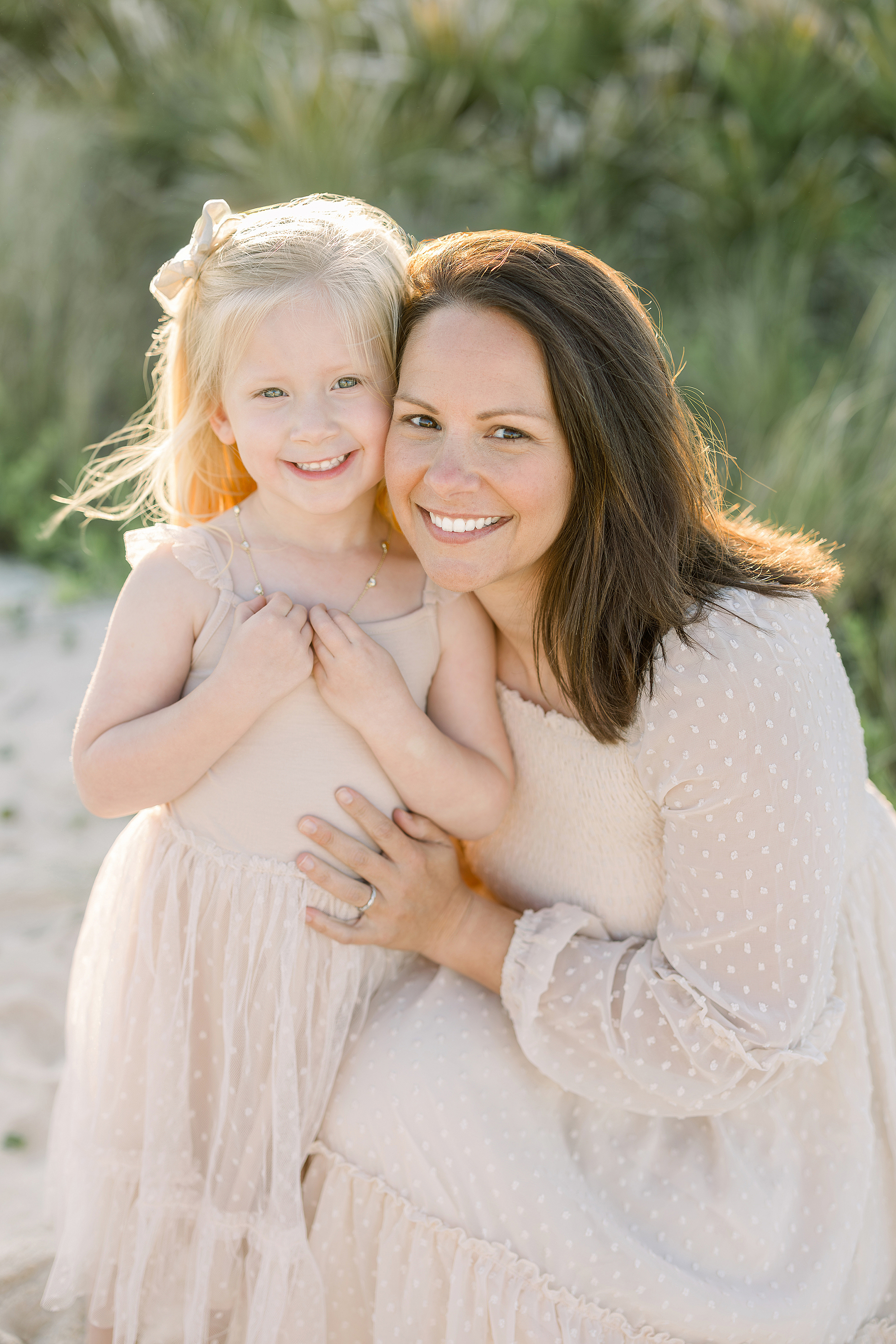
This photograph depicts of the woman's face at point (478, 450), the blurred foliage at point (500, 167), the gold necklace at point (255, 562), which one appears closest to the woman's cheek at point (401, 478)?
the woman's face at point (478, 450)

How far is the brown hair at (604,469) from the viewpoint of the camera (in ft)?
5.97

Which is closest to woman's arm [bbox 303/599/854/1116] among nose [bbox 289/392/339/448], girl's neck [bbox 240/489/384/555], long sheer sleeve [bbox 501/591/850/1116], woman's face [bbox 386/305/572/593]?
long sheer sleeve [bbox 501/591/850/1116]

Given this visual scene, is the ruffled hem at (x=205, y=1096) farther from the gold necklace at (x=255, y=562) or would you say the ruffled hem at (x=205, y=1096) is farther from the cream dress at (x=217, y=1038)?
the gold necklace at (x=255, y=562)

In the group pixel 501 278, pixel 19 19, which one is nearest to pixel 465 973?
pixel 501 278

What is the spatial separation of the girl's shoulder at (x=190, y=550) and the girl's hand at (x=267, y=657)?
11 cm

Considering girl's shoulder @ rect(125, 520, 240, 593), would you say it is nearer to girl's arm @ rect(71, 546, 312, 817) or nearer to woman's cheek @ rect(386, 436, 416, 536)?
girl's arm @ rect(71, 546, 312, 817)

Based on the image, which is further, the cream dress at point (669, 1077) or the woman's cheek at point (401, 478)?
the woman's cheek at point (401, 478)

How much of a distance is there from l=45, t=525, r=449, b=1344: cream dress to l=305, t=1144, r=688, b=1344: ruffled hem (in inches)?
2.2

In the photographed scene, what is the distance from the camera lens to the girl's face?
1.97 metres

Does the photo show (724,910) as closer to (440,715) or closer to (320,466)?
(440,715)

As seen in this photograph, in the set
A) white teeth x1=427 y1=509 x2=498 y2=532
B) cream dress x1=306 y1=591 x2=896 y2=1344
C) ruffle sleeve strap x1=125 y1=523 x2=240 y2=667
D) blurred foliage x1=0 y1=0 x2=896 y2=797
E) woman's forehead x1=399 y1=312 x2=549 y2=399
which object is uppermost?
blurred foliage x1=0 y1=0 x2=896 y2=797

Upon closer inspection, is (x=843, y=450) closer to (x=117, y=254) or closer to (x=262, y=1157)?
(x=262, y=1157)

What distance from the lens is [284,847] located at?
203 centimetres

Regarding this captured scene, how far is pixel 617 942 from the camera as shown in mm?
2096
